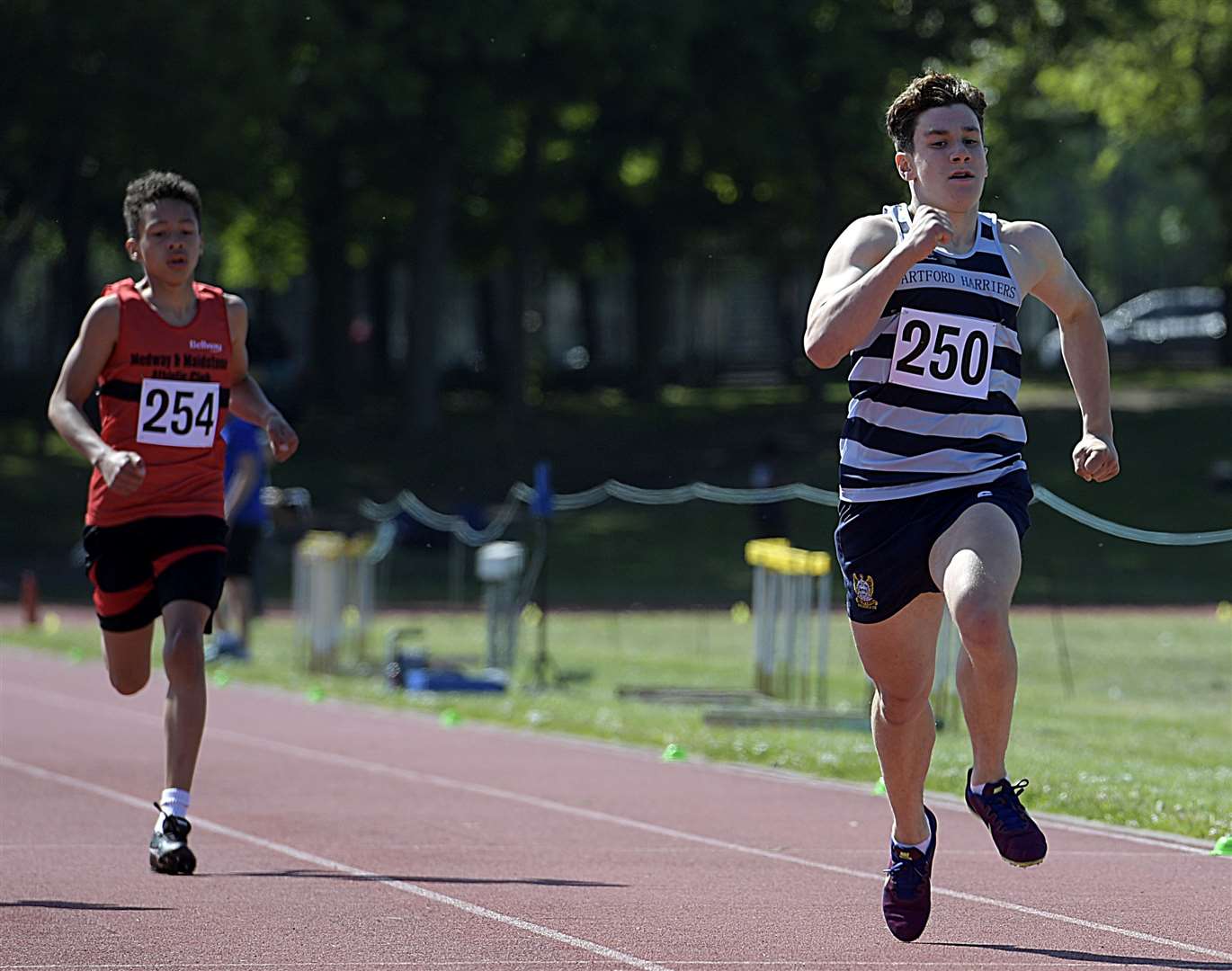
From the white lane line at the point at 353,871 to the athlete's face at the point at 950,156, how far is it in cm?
207

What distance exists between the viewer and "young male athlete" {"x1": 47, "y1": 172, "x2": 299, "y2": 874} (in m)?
7.53

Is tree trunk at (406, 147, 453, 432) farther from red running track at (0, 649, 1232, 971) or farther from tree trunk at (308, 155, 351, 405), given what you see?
red running track at (0, 649, 1232, 971)

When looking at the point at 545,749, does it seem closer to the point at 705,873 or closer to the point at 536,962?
the point at 705,873

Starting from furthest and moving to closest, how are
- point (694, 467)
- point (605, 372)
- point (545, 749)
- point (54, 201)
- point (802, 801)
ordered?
point (605, 372) → point (694, 467) → point (54, 201) → point (545, 749) → point (802, 801)

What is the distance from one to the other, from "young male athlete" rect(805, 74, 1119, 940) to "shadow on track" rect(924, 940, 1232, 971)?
0.28 metres

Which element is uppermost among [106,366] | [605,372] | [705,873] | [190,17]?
[190,17]

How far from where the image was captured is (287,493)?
61.3ft

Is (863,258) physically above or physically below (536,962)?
above

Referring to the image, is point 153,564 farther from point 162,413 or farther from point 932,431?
point 932,431

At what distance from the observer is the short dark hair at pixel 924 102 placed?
5.83 m

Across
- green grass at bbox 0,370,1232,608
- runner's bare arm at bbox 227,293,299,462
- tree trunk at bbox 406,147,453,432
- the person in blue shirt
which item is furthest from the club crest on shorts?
tree trunk at bbox 406,147,453,432

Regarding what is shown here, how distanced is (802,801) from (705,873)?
2.28 metres

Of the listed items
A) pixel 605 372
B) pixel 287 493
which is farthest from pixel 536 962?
pixel 605 372

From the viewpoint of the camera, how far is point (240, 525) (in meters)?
17.1
